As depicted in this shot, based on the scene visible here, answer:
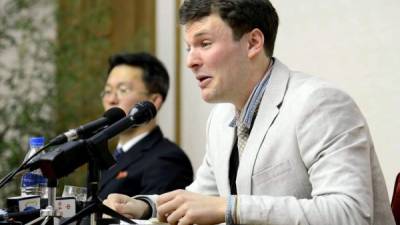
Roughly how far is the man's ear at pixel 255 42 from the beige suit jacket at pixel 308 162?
0.08 meters

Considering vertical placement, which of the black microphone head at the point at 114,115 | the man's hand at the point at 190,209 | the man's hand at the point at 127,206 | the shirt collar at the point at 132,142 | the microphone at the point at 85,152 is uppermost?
the black microphone head at the point at 114,115

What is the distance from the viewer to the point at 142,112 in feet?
5.29

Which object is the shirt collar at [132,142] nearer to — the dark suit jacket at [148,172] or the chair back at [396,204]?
the dark suit jacket at [148,172]

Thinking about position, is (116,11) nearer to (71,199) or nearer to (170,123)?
(170,123)

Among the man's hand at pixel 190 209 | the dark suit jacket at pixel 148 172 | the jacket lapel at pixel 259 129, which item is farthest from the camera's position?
the dark suit jacket at pixel 148 172

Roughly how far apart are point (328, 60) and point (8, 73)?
2.35m

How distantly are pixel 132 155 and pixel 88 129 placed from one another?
1575mm

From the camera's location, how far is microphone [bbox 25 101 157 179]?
1.45 metres

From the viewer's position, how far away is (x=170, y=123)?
478cm

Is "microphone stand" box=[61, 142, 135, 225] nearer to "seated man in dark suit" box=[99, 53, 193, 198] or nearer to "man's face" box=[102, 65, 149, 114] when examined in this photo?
"seated man in dark suit" box=[99, 53, 193, 198]

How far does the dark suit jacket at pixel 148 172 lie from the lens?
2953mm

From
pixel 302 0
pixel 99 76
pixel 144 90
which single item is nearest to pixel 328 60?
pixel 302 0

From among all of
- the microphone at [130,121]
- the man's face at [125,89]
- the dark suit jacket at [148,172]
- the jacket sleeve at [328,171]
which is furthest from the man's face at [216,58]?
the man's face at [125,89]

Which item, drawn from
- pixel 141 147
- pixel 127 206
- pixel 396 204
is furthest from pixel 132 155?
pixel 396 204
